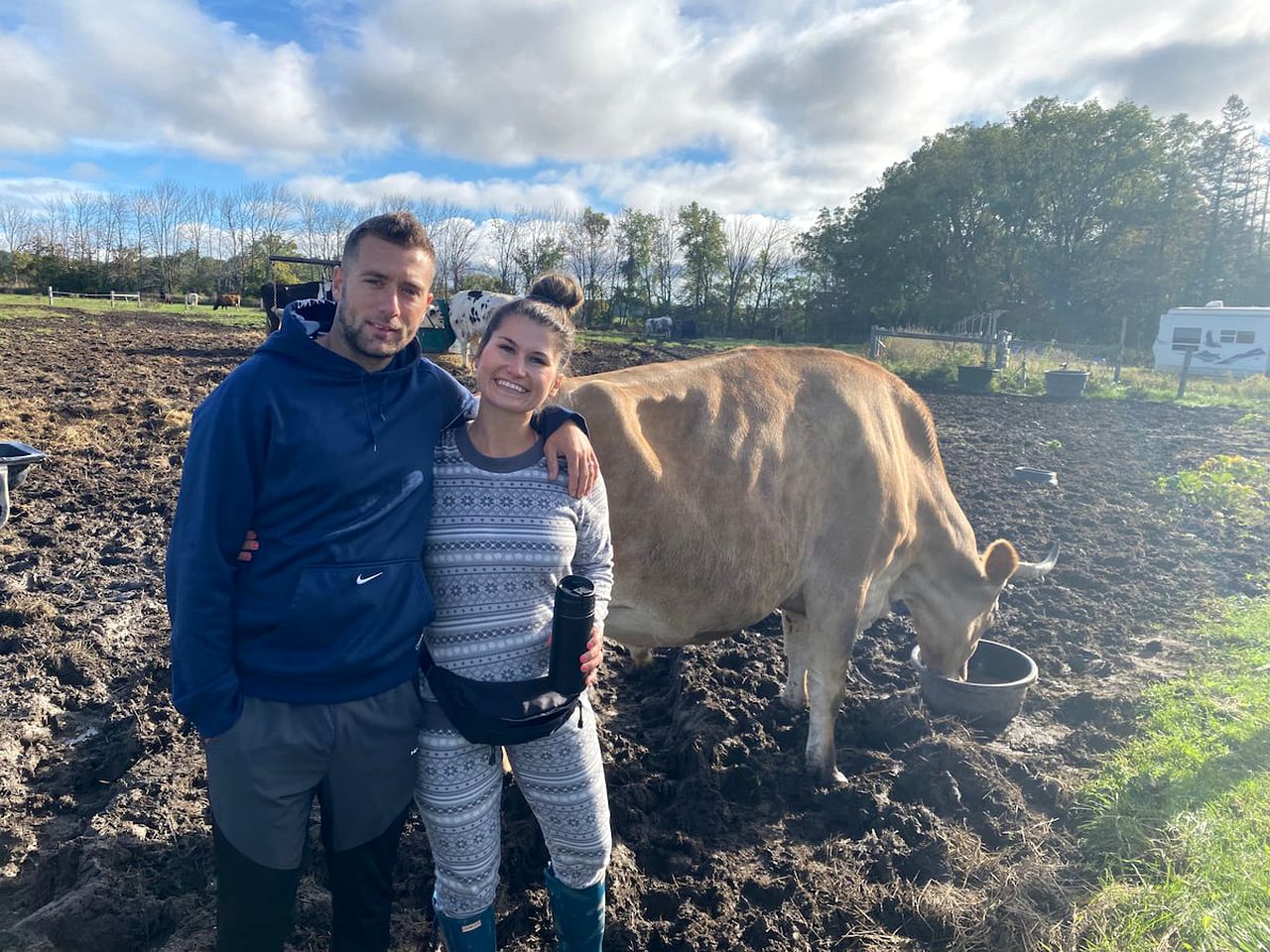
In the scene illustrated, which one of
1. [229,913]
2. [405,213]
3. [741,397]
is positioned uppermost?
[405,213]

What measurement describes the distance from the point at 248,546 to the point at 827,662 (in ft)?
11.1

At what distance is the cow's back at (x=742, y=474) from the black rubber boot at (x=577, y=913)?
1472mm

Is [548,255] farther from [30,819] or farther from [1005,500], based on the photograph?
[30,819]

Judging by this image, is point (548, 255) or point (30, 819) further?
point (548, 255)

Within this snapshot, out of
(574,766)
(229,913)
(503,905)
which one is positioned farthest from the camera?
(503,905)

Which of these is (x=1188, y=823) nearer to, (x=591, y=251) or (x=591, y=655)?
(x=591, y=655)

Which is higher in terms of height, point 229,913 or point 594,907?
point 229,913

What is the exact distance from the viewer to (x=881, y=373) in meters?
4.93

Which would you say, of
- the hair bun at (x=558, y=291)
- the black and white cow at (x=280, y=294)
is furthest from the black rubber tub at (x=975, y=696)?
the black and white cow at (x=280, y=294)

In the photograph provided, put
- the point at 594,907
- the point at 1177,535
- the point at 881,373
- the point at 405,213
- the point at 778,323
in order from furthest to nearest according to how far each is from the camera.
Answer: the point at 778,323, the point at 1177,535, the point at 881,373, the point at 594,907, the point at 405,213

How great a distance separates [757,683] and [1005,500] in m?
5.74

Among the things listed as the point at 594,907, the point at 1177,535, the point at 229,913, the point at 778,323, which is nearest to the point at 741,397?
the point at 594,907

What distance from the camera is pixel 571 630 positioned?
80.6 inches

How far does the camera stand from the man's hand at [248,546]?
1.90 metres
